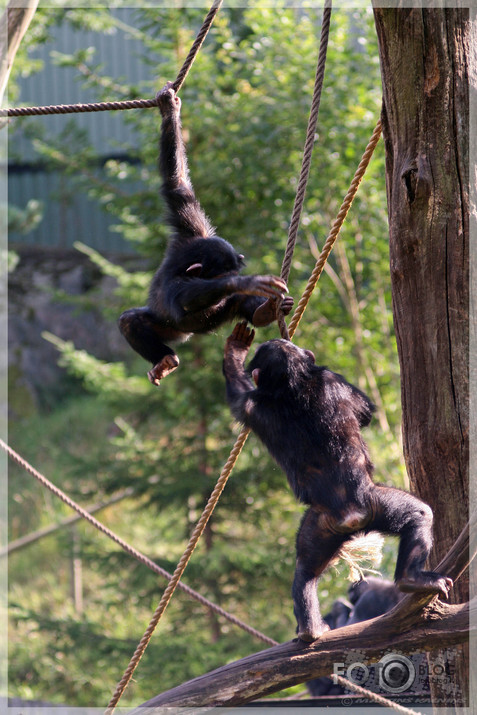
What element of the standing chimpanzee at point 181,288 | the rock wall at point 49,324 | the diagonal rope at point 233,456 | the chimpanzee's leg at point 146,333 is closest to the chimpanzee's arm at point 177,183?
the standing chimpanzee at point 181,288

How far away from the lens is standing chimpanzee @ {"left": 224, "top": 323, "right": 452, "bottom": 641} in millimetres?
2445

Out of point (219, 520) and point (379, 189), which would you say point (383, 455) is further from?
point (379, 189)

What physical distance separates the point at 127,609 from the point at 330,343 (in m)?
3.81

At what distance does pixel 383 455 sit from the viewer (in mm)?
6055

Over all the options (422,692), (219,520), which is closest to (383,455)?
(219,520)

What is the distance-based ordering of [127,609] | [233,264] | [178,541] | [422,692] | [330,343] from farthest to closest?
1. [127,609]
2. [178,541]
3. [330,343]
4. [422,692]
5. [233,264]

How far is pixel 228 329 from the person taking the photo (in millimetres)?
6250

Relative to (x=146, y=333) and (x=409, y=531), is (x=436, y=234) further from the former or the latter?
(x=146, y=333)

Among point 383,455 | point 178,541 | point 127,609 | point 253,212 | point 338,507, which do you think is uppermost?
point 253,212

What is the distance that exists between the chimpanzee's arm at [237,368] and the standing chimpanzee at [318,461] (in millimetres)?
32

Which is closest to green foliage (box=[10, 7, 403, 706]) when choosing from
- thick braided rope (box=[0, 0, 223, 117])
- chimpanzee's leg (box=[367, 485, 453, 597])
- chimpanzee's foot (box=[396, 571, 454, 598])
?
thick braided rope (box=[0, 0, 223, 117])

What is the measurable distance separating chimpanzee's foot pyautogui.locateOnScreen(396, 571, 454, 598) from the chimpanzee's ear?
1391 millimetres

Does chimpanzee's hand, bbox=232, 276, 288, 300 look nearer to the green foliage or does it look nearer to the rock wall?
the green foliage

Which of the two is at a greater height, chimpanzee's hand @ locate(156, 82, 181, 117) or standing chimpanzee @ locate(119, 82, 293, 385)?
chimpanzee's hand @ locate(156, 82, 181, 117)
